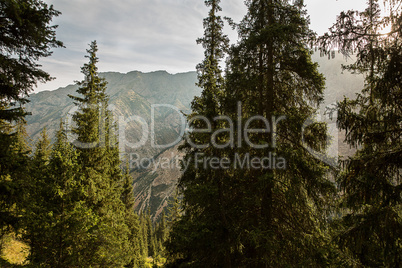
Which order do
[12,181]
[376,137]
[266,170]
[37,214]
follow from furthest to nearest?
[37,214] < [266,170] < [12,181] < [376,137]

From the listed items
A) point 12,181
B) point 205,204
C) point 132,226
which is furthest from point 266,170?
point 132,226

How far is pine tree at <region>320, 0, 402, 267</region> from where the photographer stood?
14.8 feet

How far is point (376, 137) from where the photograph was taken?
532 centimetres

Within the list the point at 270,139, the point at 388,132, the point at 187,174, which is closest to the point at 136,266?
the point at 187,174

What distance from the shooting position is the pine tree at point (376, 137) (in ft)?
14.8

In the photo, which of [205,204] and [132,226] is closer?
[205,204]

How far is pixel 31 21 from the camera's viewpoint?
6809 millimetres

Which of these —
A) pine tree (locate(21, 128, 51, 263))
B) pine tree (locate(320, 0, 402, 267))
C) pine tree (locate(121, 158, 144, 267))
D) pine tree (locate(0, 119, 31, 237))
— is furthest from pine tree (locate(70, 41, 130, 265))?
pine tree (locate(320, 0, 402, 267))

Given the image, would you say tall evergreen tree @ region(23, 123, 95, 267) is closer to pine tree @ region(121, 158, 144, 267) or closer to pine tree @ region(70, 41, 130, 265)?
pine tree @ region(70, 41, 130, 265)

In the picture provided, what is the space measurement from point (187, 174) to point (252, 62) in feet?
21.1

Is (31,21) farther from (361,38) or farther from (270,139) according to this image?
(361,38)

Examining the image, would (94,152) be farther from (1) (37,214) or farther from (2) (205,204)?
(2) (205,204)

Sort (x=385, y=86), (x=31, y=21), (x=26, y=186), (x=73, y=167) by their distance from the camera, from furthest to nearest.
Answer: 1. (x=73, y=167)
2. (x=31, y=21)
3. (x=26, y=186)
4. (x=385, y=86)

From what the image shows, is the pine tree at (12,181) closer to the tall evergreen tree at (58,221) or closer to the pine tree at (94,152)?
the tall evergreen tree at (58,221)
